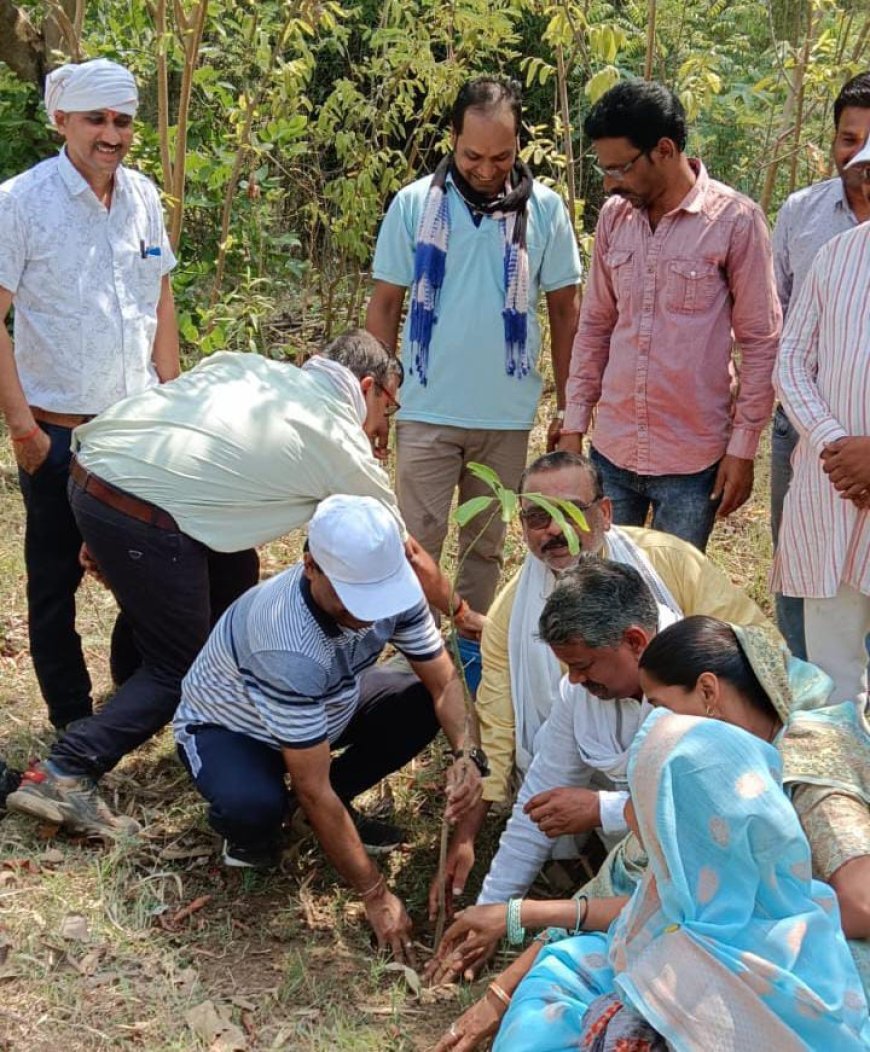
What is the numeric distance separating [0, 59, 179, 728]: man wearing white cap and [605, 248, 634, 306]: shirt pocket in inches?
52.7

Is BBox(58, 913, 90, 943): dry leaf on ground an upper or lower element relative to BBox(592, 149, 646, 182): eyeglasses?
lower

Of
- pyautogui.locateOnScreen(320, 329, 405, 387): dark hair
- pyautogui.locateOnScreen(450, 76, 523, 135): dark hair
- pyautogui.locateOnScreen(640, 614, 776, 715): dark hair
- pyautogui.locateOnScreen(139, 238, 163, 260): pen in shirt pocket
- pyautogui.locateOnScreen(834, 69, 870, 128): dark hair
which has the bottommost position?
pyautogui.locateOnScreen(640, 614, 776, 715): dark hair

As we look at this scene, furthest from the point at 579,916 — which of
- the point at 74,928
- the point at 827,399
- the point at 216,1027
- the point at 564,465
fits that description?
the point at 827,399

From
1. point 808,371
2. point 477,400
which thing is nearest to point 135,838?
point 477,400

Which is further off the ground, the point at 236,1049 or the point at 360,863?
the point at 360,863

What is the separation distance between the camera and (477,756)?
3.15 metres

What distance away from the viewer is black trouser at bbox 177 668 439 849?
3.06m

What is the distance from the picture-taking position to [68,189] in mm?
3490

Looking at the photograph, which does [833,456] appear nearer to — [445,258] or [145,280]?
[445,258]

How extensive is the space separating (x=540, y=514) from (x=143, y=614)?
1.07 meters

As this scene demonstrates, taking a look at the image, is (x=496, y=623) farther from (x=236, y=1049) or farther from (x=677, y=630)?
(x=236, y=1049)

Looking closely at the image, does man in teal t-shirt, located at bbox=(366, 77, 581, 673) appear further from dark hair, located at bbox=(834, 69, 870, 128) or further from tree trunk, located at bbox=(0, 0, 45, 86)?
tree trunk, located at bbox=(0, 0, 45, 86)

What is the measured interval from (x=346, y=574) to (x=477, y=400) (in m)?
1.31

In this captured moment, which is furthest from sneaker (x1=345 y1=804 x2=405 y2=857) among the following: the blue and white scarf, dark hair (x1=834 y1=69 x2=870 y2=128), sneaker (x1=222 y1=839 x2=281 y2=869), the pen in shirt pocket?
dark hair (x1=834 y1=69 x2=870 y2=128)
